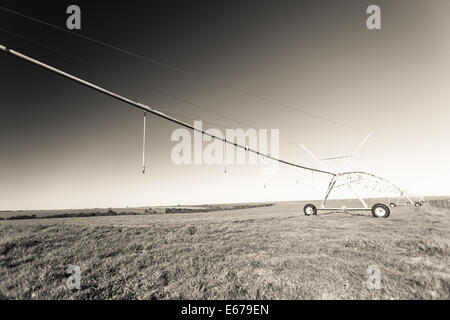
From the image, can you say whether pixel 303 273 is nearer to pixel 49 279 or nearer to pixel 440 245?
pixel 440 245

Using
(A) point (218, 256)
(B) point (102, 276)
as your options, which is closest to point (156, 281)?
(B) point (102, 276)

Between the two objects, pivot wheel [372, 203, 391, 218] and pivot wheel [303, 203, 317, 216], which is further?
pivot wheel [303, 203, 317, 216]

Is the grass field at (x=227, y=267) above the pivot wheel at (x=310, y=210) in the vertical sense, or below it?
above

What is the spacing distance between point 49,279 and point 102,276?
1692 mm

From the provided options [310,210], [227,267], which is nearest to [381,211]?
[310,210]

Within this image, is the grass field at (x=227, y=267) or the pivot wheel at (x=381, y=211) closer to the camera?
the grass field at (x=227, y=267)

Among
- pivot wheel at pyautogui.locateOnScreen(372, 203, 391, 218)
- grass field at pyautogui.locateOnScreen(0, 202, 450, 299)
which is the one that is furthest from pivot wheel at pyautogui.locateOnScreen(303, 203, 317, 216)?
grass field at pyautogui.locateOnScreen(0, 202, 450, 299)

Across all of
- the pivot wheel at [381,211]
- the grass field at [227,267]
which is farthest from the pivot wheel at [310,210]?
the grass field at [227,267]

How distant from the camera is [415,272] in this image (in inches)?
253

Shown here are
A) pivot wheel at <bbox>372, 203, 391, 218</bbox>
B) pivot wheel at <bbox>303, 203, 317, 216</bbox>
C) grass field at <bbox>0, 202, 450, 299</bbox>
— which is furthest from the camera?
pivot wheel at <bbox>303, 203, 317, 216</bbox>

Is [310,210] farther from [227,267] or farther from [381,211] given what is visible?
[227,267]

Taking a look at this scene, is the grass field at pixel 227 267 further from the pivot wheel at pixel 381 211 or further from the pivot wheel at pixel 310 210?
the pivot wheel at pixel 310 210

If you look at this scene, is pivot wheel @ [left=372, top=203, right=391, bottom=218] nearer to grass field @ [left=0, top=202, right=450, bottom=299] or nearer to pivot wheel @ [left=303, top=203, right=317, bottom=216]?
pivot wheel @ [left=303, top=203, right=317, bottom=216]
